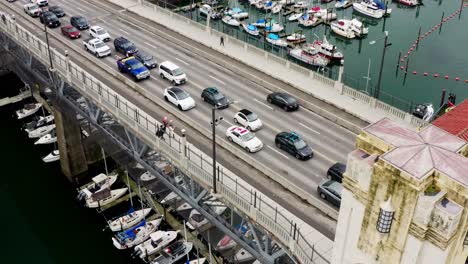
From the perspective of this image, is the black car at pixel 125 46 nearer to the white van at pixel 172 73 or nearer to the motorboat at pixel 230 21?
the white van at pixel 172 73

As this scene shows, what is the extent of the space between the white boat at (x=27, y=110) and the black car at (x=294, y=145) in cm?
4562

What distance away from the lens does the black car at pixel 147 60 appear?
62781 mm

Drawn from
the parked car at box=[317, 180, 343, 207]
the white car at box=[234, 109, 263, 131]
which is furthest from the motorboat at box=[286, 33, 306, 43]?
the parked car at box=[317, 180, 343, 207]

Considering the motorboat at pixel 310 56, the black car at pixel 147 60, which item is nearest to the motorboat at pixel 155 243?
the black car at pixel 147 60

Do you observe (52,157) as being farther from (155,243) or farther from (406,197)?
(406,197)

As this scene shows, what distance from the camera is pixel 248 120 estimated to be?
5006 cm

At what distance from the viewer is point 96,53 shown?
66.4 m

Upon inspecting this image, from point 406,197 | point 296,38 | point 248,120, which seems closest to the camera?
point 406,197

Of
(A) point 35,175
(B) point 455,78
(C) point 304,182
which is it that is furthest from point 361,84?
(A) point 35,175

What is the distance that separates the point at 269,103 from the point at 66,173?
29895 millimetres

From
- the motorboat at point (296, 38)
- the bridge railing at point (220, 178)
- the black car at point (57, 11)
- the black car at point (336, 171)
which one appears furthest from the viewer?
the motorboat at point (296, 38)

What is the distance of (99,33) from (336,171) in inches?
1698

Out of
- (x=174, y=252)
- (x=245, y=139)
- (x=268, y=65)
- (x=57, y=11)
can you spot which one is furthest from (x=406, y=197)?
(x=57, y=11)

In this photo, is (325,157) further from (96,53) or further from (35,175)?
(35,175)
